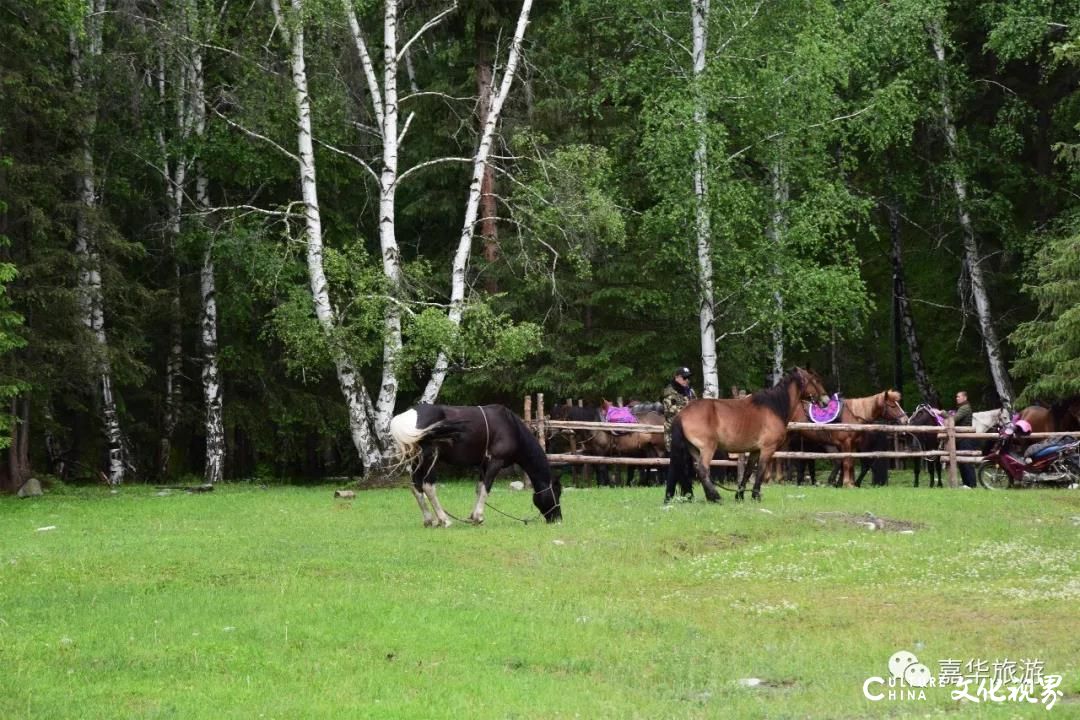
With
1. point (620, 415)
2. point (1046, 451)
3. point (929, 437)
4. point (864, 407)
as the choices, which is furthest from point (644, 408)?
point (1046, 451)

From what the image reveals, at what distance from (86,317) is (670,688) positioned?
81.0 ft

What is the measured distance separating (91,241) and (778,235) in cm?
1474

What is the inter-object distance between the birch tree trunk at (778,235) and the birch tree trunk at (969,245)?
5.06 metres

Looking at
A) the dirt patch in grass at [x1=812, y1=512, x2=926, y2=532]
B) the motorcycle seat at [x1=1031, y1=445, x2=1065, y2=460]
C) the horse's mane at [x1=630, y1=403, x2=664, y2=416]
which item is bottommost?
the dirt patch in grass at [x1=812, y1=512, x2=926, y2=532]

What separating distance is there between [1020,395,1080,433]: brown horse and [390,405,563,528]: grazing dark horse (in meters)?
12.3

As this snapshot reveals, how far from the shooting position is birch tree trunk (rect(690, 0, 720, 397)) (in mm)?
33094

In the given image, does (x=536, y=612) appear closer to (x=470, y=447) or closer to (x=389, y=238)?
(x=470, y=447)

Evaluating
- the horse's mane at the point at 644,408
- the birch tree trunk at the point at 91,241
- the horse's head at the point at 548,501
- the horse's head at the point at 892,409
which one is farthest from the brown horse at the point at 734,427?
the birch tree trunk at the point at 91,241

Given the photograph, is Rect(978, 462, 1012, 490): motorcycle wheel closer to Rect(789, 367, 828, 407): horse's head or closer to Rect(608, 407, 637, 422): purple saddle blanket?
Rect(789, 367, 828, 407): horse's head

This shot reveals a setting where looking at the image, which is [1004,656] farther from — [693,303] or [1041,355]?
[693,303]

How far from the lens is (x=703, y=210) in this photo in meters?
33.4

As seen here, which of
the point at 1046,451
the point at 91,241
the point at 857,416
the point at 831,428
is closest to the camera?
the point at 1046,451

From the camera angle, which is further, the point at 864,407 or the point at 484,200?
the point at 484,200

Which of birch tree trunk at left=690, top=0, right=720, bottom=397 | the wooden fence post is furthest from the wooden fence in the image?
birch tree trunk at left=690, top=0, right=720, bottom=397
